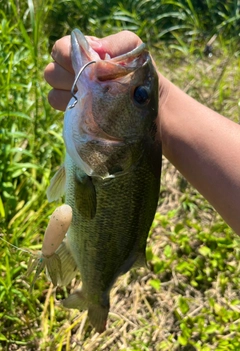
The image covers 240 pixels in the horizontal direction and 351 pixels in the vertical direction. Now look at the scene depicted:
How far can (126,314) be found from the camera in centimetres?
273

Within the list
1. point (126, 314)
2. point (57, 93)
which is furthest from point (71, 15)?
point (126, 314)

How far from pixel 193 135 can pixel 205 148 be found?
0.10 meters

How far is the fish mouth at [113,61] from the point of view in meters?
1.42

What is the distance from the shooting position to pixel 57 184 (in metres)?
1.74

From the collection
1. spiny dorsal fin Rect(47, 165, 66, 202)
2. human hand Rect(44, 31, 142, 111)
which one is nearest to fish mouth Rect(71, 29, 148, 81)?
human hand Rect(44, 31, 142, 111)

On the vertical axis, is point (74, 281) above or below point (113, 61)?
below

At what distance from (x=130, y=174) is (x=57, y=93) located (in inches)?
26.9

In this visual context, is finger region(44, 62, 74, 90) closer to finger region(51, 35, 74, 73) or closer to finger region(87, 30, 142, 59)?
finger region(51, 35, 74, 73)

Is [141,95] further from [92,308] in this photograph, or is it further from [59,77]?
[92,308]

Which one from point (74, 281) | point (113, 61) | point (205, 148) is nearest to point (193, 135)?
point (205, 148)

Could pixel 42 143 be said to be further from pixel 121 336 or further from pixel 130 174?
pixel 130 174

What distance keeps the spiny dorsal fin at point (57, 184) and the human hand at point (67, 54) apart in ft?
1.46

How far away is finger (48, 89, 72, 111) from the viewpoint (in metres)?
1.99

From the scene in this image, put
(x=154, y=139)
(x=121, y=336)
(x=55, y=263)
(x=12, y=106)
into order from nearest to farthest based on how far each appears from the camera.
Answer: (x=55, y=263), (x=154, y=139), (x=121, y=336), (x=12, y=106)
